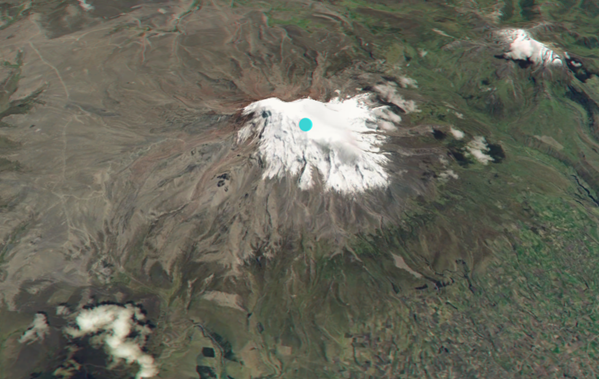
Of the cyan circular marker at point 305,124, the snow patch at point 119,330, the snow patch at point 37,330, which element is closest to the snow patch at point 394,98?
the cyan circular marker at point 305,124

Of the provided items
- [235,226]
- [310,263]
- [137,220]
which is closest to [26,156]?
[137,220]

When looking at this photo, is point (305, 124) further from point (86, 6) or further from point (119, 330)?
point (86, 6)

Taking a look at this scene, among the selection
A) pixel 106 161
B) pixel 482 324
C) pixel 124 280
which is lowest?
pixel 482 324

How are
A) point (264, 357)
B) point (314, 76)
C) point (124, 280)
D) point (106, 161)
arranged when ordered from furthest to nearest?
point (314, 76)
point (106, 161)
point (124, 280)
point (264, 357)

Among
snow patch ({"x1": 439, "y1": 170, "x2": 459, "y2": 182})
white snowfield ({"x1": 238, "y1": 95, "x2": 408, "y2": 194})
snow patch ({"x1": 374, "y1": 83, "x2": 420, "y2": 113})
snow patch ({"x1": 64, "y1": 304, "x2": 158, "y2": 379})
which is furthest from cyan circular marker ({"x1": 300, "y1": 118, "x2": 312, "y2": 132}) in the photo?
snow patch ({"x1": 64, "y1": 304, "x2": 158, "y2": 379})

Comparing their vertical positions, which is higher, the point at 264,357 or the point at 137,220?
the point at 137,220

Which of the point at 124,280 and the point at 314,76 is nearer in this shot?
the point at 124,280

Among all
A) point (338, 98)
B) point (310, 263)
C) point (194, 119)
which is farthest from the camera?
point (338, 98)

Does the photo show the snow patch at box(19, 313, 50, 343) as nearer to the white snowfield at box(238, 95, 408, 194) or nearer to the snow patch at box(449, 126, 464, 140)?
the white snowfield at box(238, 95, 408, 194)

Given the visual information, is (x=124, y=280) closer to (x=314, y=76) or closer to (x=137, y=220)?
(x=137, y=220)
